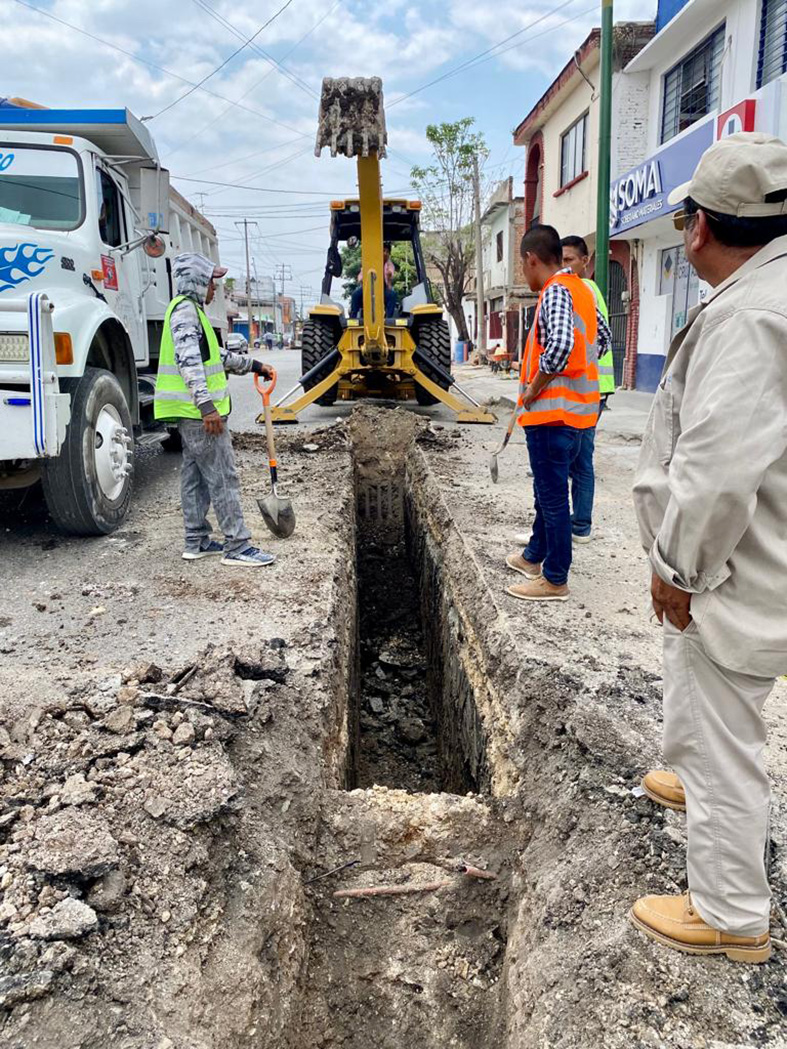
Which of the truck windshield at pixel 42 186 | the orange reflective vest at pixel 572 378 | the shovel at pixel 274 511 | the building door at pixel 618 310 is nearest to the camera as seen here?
the orange reflective vest at pixel 572 378

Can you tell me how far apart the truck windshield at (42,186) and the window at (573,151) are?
13.2 metres

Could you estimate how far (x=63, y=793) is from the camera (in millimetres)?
2225

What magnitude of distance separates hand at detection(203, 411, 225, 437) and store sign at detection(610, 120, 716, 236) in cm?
861

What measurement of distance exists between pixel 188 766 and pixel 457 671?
2.28 meters

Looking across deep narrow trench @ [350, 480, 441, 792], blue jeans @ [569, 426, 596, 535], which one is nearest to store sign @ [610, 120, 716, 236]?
deep narrow trench @ [350, 480, 441, 792]

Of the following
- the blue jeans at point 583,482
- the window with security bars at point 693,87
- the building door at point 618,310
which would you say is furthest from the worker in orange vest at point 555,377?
the building door at point 618,310

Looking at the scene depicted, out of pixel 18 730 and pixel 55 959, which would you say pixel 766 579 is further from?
pixel 18 730

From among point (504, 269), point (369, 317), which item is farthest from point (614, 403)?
point (504, 269)

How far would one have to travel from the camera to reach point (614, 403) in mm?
13672

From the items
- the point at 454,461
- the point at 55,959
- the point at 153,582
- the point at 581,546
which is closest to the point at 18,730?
the point at 55,959

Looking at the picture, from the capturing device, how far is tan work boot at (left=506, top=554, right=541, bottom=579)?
14.6ft

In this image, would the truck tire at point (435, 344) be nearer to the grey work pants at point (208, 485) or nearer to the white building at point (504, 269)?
the grey work pants at point (208, 485)

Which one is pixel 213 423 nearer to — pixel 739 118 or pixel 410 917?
pixel 410 917

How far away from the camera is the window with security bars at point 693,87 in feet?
37.3
